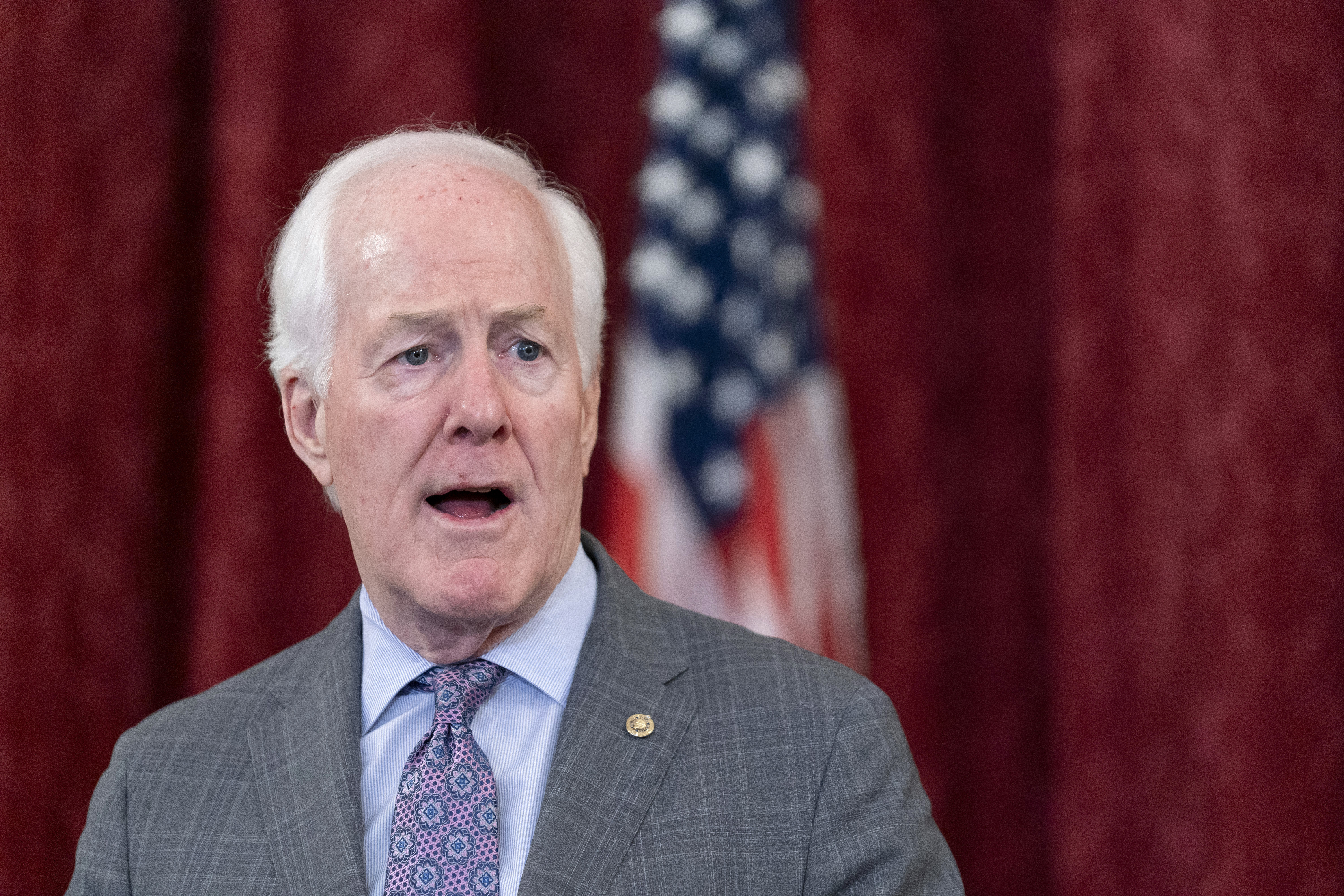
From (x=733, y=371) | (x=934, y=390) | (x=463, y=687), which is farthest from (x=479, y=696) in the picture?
(x=934, y=390)

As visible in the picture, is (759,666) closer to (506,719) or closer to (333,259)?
(506,719)

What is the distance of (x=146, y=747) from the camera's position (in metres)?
1.75

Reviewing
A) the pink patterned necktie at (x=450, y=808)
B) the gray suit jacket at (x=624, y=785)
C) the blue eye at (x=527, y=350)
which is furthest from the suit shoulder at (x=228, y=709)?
the blue eye at (x=527, y=350)

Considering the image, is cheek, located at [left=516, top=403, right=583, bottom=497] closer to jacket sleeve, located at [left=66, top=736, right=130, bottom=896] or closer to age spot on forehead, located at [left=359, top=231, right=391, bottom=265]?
age spot on forehead, located at [left=359, top=231, right=391, bottom=265]

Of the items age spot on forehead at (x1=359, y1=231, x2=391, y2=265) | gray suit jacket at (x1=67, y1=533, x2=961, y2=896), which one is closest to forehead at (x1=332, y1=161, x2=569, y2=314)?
age spot on forehead at (x1=359, y1=231, x2=391, y2=265)

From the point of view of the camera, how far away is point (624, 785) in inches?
60.7

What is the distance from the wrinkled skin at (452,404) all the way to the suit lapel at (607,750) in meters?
0.12

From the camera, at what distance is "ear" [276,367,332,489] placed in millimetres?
1812

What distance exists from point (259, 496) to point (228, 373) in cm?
30

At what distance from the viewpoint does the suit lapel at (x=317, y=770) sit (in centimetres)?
155

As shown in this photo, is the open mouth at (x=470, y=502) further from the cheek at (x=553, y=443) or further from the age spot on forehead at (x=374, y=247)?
the age spot on forehead at (x=374, y=247)

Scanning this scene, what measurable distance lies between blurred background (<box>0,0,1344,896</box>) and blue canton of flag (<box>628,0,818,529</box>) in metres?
0.04

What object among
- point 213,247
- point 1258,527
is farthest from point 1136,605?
point 213,247

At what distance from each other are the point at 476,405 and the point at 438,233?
0.24 meters
